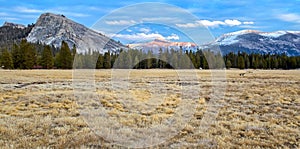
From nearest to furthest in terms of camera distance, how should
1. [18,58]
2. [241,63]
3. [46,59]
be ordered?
[18,58] < [46,59] < [241,63]

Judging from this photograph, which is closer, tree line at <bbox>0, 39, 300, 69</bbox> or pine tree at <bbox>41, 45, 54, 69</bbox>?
tree line at <bbox>0, 39, 300, 69</bbox>

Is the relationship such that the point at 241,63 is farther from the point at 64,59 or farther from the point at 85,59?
the point at 64,59

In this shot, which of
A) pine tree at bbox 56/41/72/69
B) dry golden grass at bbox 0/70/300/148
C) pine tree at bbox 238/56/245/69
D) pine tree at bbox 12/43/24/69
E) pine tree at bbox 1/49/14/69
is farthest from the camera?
pine tree at bbox 238/56/245/69

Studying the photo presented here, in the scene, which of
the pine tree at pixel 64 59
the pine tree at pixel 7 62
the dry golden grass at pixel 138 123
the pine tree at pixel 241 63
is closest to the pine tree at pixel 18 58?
the pine tree at pixel 7 62

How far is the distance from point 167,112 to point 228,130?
4.86 metres

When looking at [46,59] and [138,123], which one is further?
[46,59]

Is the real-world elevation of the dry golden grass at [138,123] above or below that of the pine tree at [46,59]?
below

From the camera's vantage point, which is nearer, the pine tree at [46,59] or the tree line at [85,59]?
the tree line at [85,59]

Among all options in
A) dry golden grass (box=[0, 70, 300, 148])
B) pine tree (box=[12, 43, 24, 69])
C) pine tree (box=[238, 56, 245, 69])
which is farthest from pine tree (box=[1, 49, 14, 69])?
pine tree (box=[238, 56, 245, 69])

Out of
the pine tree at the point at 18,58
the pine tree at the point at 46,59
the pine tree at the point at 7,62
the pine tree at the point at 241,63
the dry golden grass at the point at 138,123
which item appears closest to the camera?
the dry golden grass at the point at 138,123

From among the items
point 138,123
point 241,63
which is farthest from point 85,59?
point 138,123

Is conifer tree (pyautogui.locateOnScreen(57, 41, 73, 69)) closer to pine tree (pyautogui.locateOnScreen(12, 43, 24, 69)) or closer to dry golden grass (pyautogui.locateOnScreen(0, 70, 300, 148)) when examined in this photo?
pine tree (pyautogui.locateOnScreen(12, 43, 24, 69))

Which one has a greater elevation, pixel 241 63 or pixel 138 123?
pixel 241 63

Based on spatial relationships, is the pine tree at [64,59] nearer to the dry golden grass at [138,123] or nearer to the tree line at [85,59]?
the tree line at [85,59]
